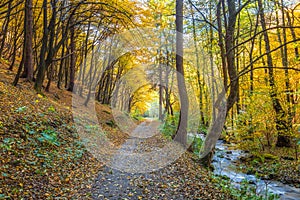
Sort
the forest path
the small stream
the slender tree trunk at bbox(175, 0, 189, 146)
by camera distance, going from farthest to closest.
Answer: the slender tree trunk at bbox(175, 0, 189, 146), the small stream, the forest path

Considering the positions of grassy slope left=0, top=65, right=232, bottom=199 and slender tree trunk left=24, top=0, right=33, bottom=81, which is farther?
slender tree trunk left=24, top=0, right=33, bottom=81

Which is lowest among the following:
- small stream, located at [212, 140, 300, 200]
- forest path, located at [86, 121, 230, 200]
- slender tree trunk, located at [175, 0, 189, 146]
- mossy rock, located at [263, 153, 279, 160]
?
small stream, located at [212, 140, 300, 200]

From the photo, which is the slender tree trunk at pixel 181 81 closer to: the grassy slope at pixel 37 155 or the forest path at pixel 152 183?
the forest path at pixel 152 183

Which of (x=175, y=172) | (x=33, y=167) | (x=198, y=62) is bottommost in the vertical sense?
(x=175, y=172)

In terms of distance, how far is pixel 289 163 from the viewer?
937 cm

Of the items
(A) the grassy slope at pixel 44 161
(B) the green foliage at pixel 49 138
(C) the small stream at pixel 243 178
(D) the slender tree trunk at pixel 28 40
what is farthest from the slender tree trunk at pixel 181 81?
(D) the slender tree trunk at pixel 28 40

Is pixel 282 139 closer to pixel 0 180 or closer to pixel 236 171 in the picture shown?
pixel 236 171

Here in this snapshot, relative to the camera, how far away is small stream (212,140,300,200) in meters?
7.13

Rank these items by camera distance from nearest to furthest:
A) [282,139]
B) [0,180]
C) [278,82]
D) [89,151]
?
[0,180]
[89,151]
[278,82]
[282,139]

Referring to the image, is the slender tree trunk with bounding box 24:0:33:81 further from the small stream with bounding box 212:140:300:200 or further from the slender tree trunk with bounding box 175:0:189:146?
the small stream with bounding box 212:140:300:200

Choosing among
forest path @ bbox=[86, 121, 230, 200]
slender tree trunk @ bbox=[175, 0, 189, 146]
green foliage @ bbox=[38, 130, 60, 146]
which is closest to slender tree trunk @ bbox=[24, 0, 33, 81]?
green foliage @ bbox=[38, 130, 60, 146]

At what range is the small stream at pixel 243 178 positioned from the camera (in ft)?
23.4

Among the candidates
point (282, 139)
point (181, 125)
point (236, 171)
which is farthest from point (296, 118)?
point (181, 125)

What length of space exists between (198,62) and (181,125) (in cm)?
919
